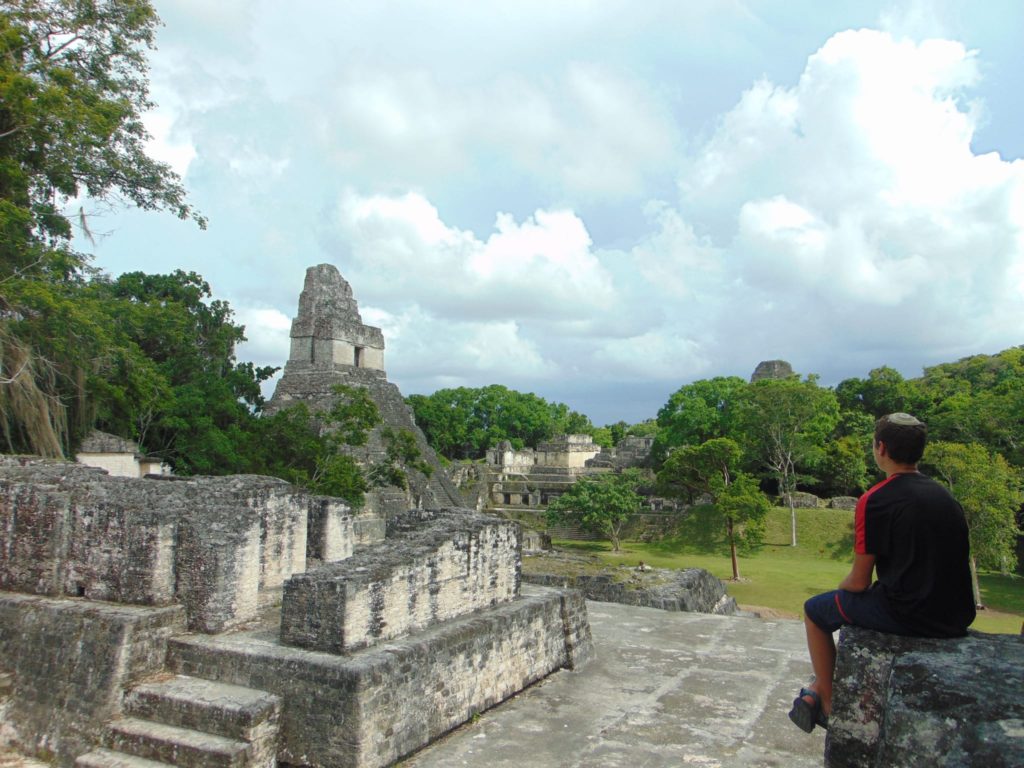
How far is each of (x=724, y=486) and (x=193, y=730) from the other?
926 inches

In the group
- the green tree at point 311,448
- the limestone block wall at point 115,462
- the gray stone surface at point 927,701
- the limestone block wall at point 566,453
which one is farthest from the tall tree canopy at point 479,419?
the gray stone surface at point 927,701

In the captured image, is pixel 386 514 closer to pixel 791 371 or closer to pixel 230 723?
pixel 230 723

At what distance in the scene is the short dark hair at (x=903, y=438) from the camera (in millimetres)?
2592

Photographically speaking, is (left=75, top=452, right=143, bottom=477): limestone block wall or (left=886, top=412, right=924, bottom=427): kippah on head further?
(left=75, top=452, right=143, bottom=477): limestone block wall

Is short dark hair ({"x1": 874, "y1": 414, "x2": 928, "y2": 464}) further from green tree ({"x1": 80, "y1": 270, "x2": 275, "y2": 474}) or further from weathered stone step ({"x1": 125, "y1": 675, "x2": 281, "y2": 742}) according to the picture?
green tree ({"x1": 80, "y1": 270, "x2": 275, "y2": 474})

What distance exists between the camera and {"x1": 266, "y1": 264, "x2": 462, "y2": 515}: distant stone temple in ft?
89.0

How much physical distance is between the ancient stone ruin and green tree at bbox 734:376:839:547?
1037 inches

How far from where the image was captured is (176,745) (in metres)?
5.18

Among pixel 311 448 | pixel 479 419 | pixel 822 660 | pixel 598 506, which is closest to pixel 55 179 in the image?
pixel 311 448

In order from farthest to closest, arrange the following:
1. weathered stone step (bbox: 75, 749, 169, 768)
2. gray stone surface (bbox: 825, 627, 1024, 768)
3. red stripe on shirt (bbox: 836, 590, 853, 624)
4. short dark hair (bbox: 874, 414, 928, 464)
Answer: weathered stone step (bbox: 75, 749, 169, 768) < short dark hair (bbox: 874, 414, 928, 464) < red stripe on shirt (bbox: 836, 590, 853, 624) < gray stone surface (bbox: 825, 627, 1024, 768)

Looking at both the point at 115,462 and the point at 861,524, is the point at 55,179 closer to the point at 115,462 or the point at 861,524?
the point at 115,462

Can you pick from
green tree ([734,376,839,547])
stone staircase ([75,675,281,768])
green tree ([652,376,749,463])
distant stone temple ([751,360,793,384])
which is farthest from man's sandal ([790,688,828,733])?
distant stone temple ([751,360,793,384])

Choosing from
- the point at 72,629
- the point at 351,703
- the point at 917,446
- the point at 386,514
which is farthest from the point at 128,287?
the point at 917,446

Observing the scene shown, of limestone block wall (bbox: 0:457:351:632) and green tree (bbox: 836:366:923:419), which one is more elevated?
green tree (bbox: 836:366:923:419)
